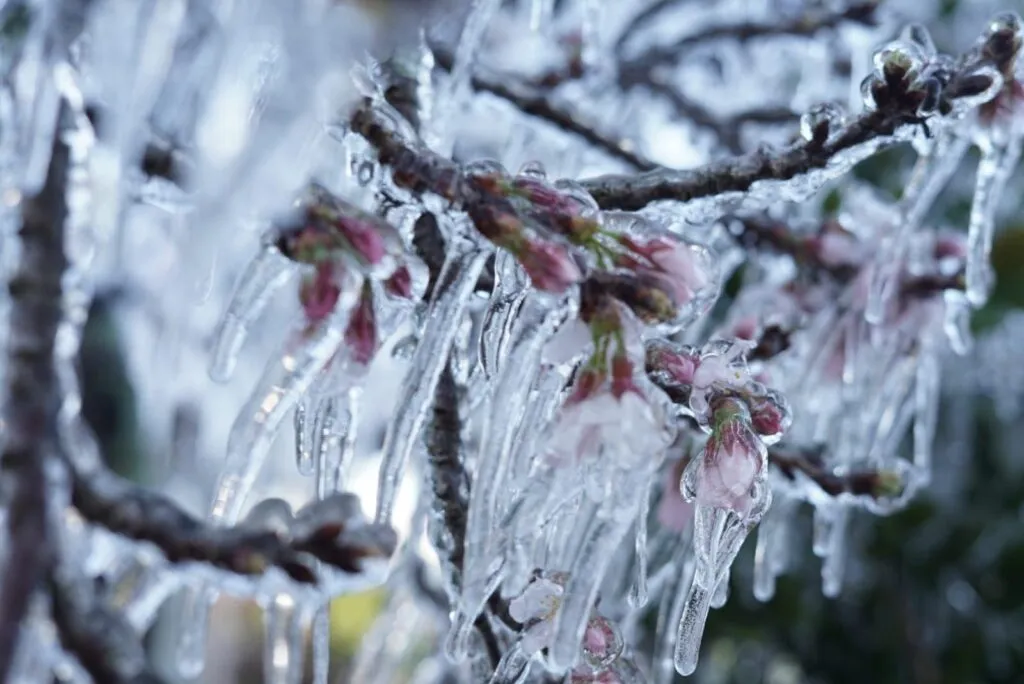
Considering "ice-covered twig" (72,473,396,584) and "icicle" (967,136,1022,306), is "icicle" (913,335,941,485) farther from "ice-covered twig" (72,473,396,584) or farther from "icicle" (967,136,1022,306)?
"ice-covered twig" (72,473,396,584)

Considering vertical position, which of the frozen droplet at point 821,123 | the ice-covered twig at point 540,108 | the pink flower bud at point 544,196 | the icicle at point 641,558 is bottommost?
the icicle at point 641,558

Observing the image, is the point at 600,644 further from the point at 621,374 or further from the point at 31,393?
the point at 31,393

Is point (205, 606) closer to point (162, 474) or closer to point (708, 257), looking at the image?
point (708, 257)

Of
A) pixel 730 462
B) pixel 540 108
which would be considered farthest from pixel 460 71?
pixel 730 462

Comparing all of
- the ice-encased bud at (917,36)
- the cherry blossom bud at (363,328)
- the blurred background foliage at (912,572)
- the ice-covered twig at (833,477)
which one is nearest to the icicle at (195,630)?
the cherry blossom bud at (363,328)

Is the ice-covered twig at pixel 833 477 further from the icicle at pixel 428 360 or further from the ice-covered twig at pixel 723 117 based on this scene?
the ice-covered twig at pixel 723 117
